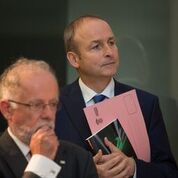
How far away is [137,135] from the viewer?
2664 millimetres

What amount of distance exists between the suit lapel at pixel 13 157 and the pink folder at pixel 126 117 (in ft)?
1.77

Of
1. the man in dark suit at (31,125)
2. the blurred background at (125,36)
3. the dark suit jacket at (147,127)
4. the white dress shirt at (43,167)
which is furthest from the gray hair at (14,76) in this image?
the blurred background at (125,36)

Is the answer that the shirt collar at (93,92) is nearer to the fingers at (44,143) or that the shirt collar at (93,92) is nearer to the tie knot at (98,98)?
the tie knot at (98,98)

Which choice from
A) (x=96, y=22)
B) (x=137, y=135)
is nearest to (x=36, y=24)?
(x=96, y=22)

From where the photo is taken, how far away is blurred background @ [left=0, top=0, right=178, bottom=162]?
11.5 feet

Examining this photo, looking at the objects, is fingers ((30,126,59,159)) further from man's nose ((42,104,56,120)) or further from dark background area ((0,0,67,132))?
dark background area ((0,0,67,132))

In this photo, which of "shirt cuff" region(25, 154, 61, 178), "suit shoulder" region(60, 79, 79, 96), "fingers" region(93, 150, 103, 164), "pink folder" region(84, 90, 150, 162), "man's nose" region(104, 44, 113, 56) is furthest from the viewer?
"suit shoulder" region(60, 79, 79, 96)

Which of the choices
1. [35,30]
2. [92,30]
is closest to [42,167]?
[92,30]

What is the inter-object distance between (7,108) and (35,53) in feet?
4.75

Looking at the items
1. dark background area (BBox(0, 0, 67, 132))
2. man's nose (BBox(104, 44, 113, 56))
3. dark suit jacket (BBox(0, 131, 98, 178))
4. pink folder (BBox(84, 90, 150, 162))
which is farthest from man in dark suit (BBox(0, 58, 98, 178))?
dark background area (BBox(0, 0, 67, 132))

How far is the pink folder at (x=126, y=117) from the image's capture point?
2.64 m

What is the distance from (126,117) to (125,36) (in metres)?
0.99

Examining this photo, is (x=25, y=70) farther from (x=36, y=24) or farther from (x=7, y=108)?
(x=36, y=24)

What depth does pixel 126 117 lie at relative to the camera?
2660mm
